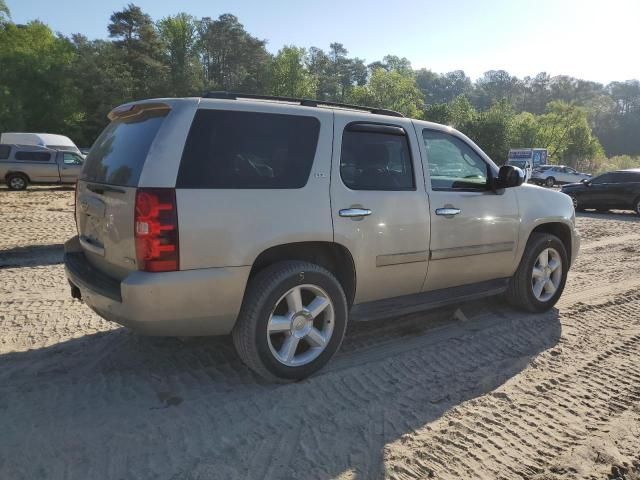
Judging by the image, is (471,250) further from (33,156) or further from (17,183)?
(17,183)

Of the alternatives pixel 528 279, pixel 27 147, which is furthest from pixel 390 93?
pixel 528 279

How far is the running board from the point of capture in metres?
3.79

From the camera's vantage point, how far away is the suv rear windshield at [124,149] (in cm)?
306

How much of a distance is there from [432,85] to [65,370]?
619 feet

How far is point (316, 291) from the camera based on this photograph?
11.4ft

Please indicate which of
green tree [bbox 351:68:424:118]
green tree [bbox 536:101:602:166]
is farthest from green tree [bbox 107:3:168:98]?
green tree [bbox 536:101:602:166]

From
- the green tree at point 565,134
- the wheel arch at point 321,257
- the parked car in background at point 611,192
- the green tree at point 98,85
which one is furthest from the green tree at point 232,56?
the wheel arch at point 321,257

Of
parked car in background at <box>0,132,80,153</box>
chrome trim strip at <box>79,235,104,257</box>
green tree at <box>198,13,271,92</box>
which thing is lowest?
chrome trim strip at <box>79,235,104,257</box>

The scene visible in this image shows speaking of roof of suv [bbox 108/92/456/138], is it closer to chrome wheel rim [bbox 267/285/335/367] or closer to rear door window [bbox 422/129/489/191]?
rear door window [bbox 422/129/489/191]

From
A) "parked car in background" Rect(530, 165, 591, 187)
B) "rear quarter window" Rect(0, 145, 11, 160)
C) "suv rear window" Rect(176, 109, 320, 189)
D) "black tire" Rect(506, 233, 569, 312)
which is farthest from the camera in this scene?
"parked car in background" Rect(530, 165, 591, 187)

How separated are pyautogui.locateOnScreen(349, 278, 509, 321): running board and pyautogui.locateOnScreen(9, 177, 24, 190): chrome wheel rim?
65.5 feet

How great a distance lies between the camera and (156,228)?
9.30ft

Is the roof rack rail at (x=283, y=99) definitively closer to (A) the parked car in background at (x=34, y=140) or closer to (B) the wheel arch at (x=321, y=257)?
(B) the wheel arch at (x=321, y=257)

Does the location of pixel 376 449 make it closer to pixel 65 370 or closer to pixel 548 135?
pixel 65 370
